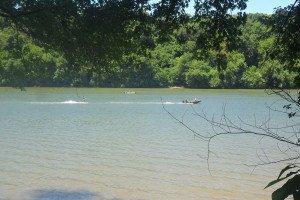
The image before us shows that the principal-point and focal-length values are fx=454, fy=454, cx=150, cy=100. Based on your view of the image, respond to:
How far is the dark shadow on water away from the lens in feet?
Answer: 40.8

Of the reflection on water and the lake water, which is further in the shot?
the lake water

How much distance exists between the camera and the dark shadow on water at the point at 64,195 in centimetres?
1243

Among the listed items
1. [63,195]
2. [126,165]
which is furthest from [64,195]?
[126,165]

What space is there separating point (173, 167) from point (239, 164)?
272cm

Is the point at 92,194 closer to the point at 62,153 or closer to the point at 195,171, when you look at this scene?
the point at 195,171

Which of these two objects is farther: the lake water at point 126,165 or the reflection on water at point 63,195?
the lake water at point 126,165

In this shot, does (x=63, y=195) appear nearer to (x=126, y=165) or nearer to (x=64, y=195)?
(x=64, y=195)

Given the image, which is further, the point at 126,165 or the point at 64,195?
the point at 126,165

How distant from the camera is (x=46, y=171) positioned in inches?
641

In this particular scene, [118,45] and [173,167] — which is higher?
[118,45]

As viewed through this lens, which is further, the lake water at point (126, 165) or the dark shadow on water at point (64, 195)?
the lake water at point (126, 165)

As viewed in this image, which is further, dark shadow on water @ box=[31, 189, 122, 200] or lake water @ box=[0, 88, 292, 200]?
lake water @ box=[0, 88, 292, 200]

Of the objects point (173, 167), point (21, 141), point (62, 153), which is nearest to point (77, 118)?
point (21, 141)

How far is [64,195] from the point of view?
1264cm
